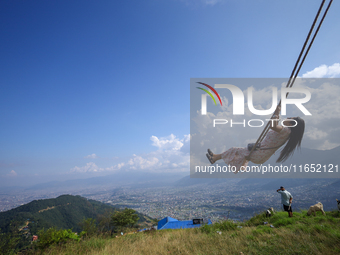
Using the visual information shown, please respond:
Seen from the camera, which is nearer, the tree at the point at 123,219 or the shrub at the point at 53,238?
the shrub at the point at 53,238

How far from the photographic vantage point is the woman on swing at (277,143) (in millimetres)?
3977

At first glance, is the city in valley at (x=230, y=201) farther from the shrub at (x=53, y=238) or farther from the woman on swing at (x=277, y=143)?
the shrub at (x=53, y=238)

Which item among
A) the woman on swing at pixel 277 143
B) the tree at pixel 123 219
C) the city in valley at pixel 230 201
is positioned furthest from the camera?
the city in valley at pixel 230 201

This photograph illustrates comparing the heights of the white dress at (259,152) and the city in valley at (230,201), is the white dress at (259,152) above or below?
above

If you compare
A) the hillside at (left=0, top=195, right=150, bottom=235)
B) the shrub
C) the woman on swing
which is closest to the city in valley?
the woman on swing

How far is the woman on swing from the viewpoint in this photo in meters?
3.98

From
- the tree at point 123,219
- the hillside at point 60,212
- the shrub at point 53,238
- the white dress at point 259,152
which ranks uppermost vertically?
the white dress at point 259,152

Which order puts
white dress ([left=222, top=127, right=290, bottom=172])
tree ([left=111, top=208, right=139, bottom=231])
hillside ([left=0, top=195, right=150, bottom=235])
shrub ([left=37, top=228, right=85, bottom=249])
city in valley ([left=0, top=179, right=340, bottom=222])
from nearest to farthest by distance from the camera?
1. white dress ([left=222, top=127, right=290, bottom=172])
2. shrub ([left=37, top=228, right=85, bottom=249])
3. tree ([left=111, top=208, right=139, bottom=231])
4. city in valley ([left=0, top=179, right=340, bottom=222])
5. hillside ([left=0, top=195, right=150, bottom=235])

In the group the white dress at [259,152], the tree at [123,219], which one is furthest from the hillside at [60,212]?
the white dress at [259,152]

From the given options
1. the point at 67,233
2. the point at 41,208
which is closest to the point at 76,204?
the point at 41,208

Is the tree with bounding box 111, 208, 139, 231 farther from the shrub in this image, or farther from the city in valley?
the shrub

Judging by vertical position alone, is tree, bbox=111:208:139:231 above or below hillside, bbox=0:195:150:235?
above

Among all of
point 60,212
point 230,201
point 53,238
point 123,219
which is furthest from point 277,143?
point 60,212

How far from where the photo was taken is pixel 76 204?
40.3 m
